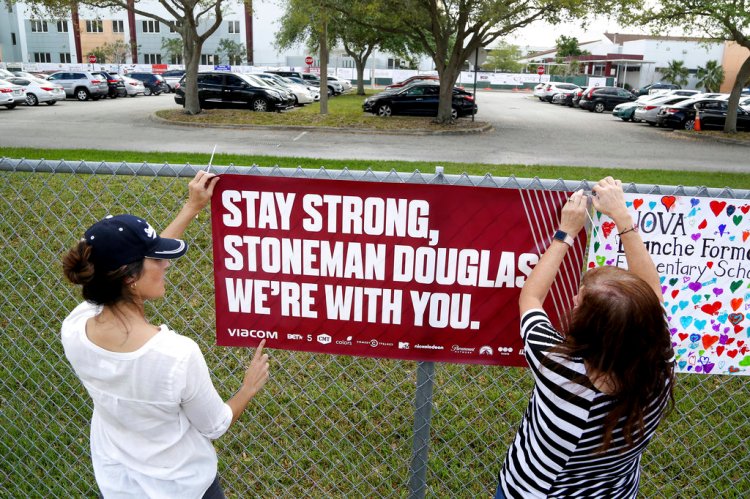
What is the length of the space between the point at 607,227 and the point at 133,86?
131 feet

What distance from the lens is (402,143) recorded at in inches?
690

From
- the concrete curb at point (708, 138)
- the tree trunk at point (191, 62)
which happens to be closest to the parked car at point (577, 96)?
the concrete curb at point (708, 138)

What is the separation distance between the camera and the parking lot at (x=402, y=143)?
→ 577 inches

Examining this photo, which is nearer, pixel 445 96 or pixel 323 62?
pixel 323 62

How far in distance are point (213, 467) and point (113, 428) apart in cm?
37

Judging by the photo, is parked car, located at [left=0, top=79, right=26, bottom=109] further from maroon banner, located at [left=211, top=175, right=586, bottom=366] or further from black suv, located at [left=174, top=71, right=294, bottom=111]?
maroon banner, located at [left=211, top=175, right=586, bottom=366]

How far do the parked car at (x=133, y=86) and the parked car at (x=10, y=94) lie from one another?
1079 cm

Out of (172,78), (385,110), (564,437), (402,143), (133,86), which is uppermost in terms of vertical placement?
(172,78)

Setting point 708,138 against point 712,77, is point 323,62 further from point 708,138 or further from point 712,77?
point 712,77

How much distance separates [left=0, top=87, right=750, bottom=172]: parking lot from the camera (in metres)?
14.6

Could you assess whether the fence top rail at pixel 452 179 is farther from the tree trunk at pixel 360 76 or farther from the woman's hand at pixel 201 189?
the tree trunk at pixel 360 76

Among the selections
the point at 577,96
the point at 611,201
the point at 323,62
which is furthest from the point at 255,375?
the point at 577,96

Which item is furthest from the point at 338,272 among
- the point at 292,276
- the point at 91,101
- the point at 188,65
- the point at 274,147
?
the point at 91,101

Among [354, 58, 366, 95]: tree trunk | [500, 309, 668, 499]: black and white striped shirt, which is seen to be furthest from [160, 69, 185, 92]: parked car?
[500, 309, 668, 499]: black and white striped shirt
